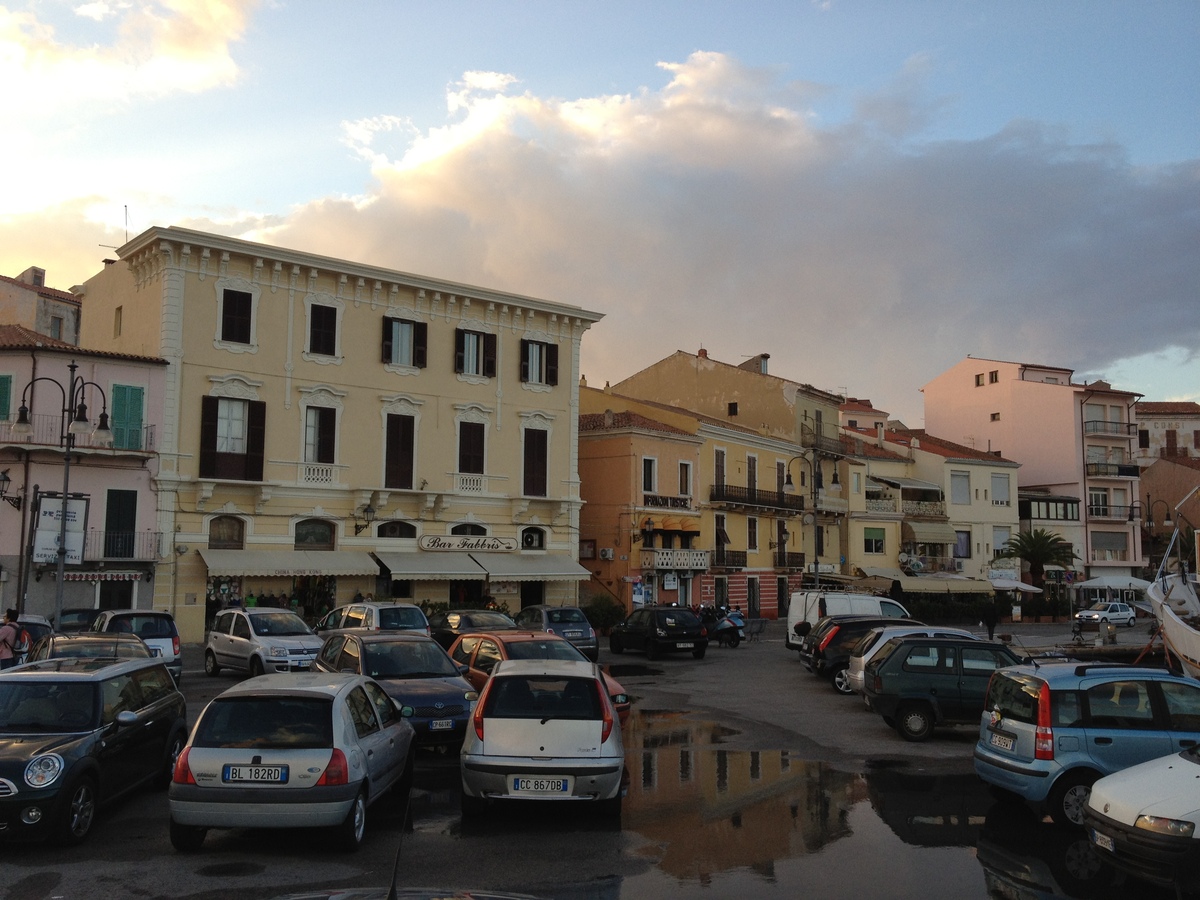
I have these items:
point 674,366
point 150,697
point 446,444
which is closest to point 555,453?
A: point 446,444

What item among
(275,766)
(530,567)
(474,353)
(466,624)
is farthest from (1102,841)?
(474,353)

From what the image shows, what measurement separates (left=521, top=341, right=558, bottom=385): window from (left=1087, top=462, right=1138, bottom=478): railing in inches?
1810

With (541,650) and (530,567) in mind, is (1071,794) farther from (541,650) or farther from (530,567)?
(530,567)

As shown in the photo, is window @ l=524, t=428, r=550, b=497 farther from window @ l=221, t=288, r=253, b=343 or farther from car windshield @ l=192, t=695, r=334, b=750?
car windshield @ l=192, t=695, r=334, b=750

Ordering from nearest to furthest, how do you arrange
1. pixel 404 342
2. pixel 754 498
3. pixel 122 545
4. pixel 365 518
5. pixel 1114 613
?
pixel 122 545 < pixel 365 518 < pixel 404 342 < pixel 754 498 < pixel 1114 613

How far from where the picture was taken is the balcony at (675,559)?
46094 millimetres

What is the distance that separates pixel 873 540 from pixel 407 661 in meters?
51.3

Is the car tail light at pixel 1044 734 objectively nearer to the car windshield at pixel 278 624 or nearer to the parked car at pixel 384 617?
the parked car at pixel 384 617

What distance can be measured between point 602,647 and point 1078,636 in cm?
1768

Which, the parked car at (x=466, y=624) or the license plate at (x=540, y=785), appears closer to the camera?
the license plate at (x=540, y=785)

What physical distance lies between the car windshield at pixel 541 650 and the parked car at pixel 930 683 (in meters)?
4.64

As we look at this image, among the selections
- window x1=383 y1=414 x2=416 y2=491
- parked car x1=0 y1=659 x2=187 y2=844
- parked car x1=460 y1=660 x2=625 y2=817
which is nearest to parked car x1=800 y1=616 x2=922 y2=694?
parked car x1=460 y1=660 x2=625 y2=817

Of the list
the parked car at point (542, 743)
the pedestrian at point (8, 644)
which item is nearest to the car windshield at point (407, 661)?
the parked car at point (542, 743)

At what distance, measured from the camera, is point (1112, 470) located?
71.8 metres
